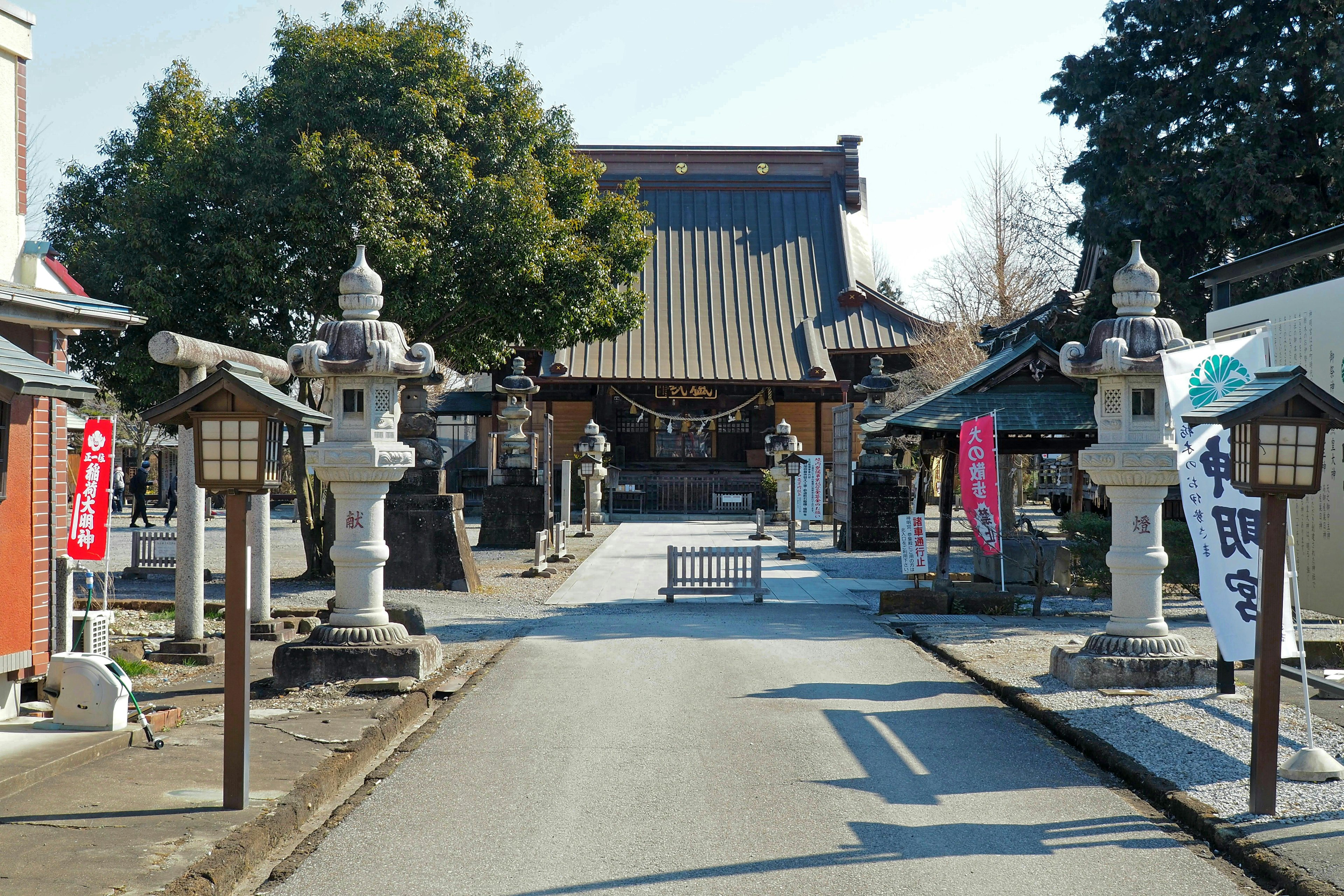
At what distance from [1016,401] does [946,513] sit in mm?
1752

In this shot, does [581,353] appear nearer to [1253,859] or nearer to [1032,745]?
[1032,745]

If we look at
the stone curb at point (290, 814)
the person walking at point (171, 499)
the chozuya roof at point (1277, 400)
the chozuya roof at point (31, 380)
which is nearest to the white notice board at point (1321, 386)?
the chozuya roof at point (1277, 400)

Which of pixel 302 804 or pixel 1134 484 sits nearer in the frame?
pixel 302 804

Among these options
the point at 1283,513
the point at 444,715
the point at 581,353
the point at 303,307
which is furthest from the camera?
the point at 581,353

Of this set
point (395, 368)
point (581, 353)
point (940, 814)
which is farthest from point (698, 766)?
point (581, 353)

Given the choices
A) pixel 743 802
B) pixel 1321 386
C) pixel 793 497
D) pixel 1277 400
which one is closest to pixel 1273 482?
pixel 1277 400

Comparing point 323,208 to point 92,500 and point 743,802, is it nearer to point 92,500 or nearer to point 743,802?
point 92,500

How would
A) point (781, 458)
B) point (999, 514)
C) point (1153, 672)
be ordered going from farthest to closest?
1. point (781, 458)
2. point (999, 514)
3. point (1153, 672)

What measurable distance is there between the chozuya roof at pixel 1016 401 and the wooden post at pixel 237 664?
10.2 meters

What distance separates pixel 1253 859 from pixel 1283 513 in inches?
66.8

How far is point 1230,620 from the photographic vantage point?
7.20 metres

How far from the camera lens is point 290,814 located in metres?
5.35

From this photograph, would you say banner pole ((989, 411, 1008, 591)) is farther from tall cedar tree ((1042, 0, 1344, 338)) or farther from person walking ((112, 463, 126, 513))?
person walking ((112, 463, 126, 513))

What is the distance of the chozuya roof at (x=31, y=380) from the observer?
5.36 meters
